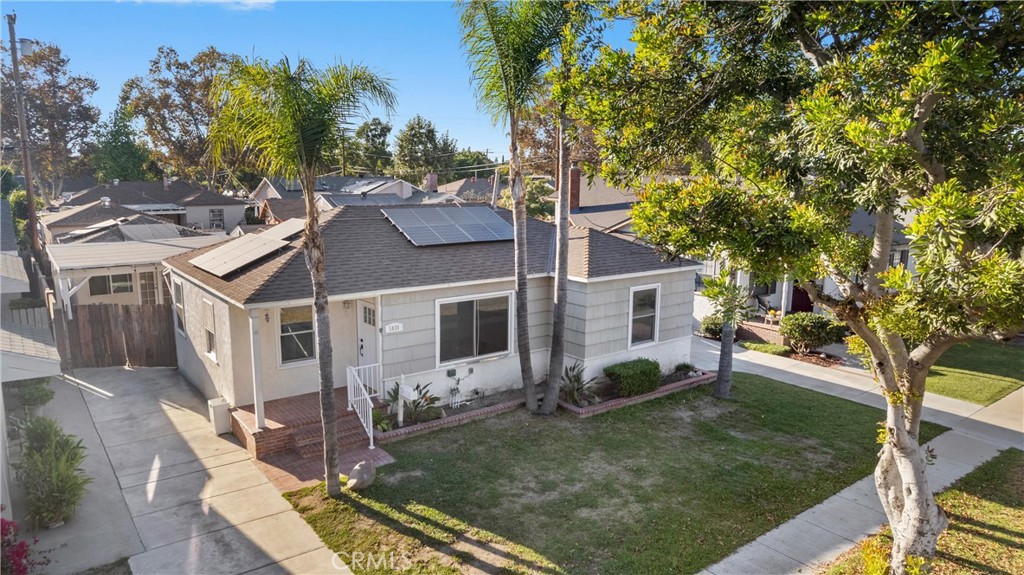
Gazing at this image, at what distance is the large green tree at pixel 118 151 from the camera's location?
5766 cm

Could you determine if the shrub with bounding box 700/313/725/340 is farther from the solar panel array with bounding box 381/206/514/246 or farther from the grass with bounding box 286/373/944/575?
the solar panel array with bounding box 381/206/514/246

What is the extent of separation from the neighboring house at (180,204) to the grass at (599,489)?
37.1 meters

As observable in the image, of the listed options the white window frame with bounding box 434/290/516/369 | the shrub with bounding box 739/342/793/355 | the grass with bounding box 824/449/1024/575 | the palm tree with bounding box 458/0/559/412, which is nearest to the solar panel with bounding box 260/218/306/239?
the white window frame with bounding box 434/290/516/369

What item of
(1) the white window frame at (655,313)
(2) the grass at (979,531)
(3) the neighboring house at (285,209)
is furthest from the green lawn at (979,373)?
(3) the neighboring house at (285,209)

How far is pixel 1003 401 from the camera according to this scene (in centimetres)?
1362

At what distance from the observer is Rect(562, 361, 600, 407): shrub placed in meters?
12.5

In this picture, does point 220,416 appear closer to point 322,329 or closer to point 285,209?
point 322,329

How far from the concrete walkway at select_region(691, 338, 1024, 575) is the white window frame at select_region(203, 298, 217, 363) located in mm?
9480

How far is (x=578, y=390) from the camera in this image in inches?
491

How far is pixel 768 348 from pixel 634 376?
6.95 meters

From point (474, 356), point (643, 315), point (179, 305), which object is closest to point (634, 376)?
point (643, 315)

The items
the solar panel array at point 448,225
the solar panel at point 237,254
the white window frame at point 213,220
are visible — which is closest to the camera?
the solar panel at point 237,254

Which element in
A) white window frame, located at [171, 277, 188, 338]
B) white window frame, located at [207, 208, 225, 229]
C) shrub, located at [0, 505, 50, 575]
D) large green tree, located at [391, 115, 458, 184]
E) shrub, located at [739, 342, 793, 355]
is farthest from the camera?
large green tree, located at [391, 115, 458, 184]

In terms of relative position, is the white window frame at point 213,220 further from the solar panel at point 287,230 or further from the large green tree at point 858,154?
the large green tree at point 858,154
